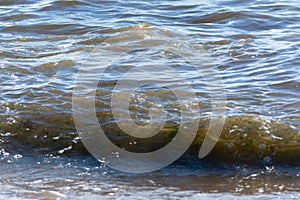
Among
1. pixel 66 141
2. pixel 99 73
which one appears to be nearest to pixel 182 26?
pixel 99 73

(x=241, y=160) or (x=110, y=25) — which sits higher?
(x=110, y=25)

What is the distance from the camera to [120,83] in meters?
5.25

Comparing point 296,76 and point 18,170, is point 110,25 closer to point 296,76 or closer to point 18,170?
point 296,76

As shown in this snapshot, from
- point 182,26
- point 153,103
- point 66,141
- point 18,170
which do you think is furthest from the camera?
point 182,26

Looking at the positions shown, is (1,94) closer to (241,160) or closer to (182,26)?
(241,160)

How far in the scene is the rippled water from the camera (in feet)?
11.9

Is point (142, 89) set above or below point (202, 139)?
above

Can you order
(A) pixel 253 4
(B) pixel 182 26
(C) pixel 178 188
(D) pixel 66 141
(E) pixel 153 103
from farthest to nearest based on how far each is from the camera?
(A) pixel 253 4 < (B) pixel 182 26 < (E) pixel 153 103 < (D) pixel 66 141 < (C) pixel 178 188

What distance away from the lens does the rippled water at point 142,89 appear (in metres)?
3.62

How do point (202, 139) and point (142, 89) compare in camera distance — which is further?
point (142, 89)

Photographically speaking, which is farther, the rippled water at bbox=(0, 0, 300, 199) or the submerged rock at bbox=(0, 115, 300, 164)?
the submerged rock at bbox=(0, 115, 300, 164)

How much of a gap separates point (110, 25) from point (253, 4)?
1.97 m

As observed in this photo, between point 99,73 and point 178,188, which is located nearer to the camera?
point 178,188

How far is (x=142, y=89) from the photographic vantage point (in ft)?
16.7
